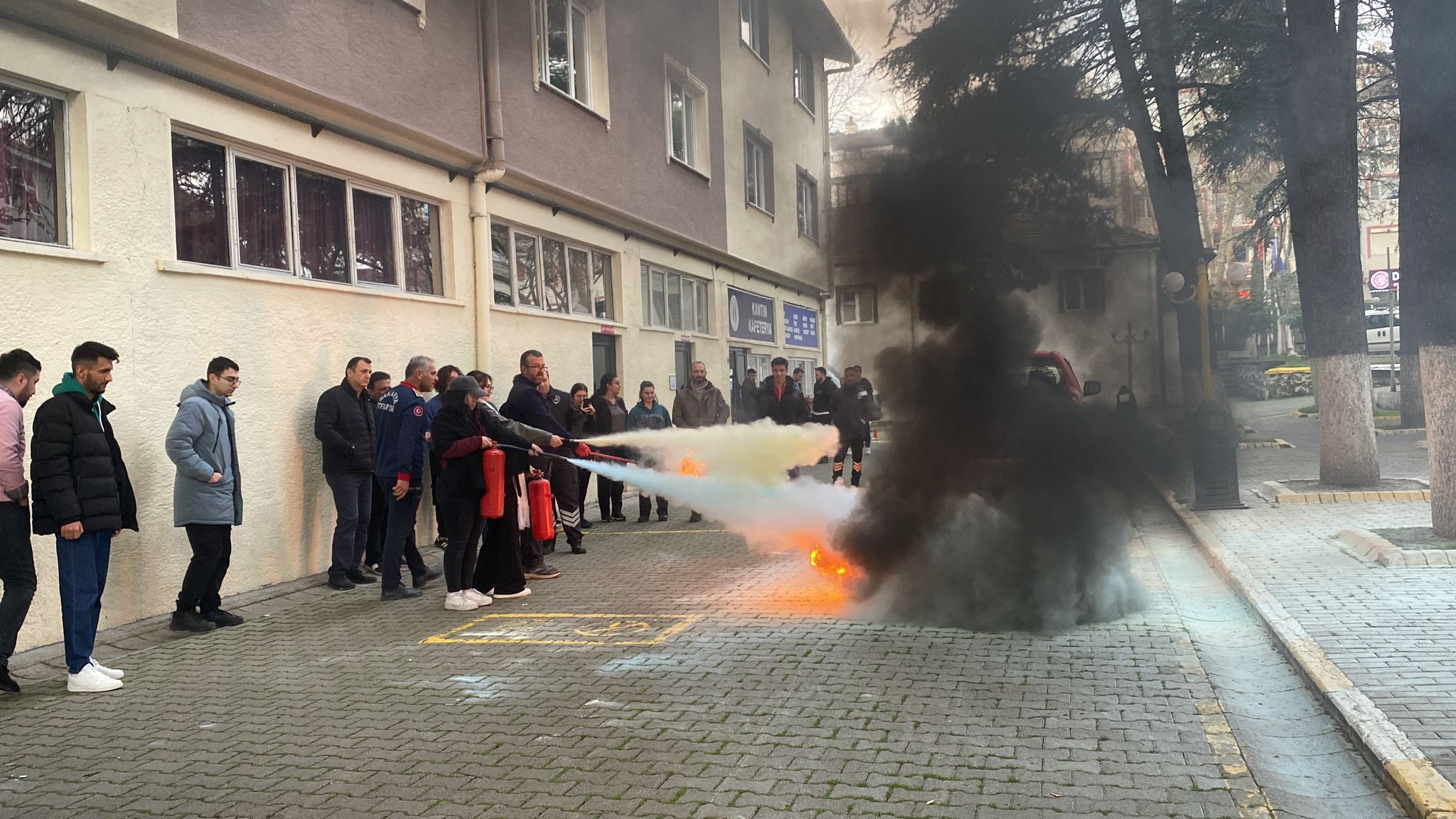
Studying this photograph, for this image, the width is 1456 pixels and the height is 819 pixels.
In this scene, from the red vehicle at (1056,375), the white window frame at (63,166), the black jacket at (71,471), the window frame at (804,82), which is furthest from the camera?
the window frame at (804,82)

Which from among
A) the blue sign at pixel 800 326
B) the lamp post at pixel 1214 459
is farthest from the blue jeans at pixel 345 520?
the blue sign at pixel 800 326

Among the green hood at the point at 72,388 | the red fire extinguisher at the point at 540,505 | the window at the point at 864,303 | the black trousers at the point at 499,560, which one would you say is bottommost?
the black trousers at the point at 499,560

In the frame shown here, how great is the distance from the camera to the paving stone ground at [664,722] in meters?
3.80

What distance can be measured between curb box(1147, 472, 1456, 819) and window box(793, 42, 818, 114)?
19.2 m

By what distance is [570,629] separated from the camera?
→ 6.75 metres

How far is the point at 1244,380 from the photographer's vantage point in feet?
124

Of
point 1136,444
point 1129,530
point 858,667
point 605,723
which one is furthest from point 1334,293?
point 605,723

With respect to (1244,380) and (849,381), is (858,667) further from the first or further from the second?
(1244,380)

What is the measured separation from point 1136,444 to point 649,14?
9998 millimetres

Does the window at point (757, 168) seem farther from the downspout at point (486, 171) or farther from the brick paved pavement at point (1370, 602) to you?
the brick paved pavement at point (1370, 602)

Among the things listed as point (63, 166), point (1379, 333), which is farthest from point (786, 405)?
point (1379, 333)

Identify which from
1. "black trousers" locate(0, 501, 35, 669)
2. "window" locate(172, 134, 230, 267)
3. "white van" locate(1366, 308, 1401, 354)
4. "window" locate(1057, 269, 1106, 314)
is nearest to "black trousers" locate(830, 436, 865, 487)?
"window" locate(1057, 269, 1106, 314)

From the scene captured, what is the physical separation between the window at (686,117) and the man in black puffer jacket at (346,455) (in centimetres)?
899

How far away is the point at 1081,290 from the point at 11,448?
9096 millimetres
